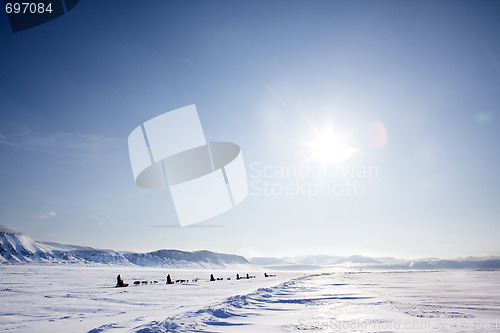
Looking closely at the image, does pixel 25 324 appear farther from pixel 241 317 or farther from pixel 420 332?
pixel 420 332

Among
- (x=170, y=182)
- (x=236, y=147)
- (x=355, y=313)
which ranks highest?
(x=236, y=147)

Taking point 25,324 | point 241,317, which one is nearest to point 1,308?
point 25,324

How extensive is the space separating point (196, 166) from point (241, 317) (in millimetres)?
12897

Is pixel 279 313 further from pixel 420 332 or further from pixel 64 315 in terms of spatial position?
pixel 64 315

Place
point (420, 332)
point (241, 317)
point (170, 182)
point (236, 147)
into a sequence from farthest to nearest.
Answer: point (236, 147)
point (170, 182)
point (241, 317)
point (420, 332)

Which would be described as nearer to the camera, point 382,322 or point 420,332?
point 420,332

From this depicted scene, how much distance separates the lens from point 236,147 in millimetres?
21266

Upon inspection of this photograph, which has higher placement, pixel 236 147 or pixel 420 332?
pixel 236 147

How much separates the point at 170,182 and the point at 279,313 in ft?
41.7

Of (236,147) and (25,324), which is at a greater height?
(236,147)

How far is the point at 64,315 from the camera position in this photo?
9648mm

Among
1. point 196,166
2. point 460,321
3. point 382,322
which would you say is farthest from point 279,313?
point 196,166

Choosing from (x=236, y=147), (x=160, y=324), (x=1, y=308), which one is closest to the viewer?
(x=160, y=324)

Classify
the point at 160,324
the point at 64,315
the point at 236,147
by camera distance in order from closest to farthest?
the point at 160,324, the point at 64,315, the point at 236,147
